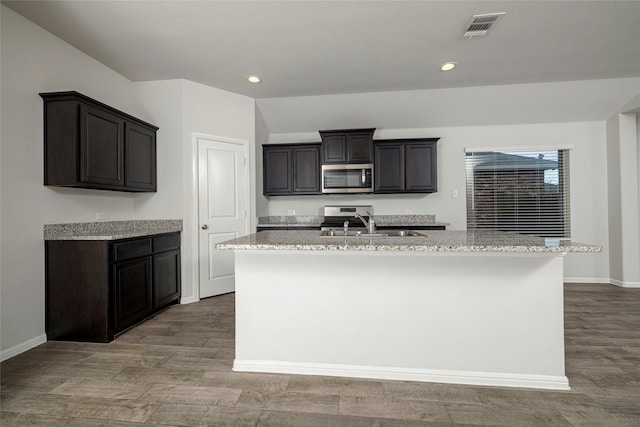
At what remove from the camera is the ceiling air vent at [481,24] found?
2.40 metres

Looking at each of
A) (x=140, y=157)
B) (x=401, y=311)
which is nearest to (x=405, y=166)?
(x=401, y=311)

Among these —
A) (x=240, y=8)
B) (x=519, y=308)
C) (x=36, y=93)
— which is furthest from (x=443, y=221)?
(x=36, y=93)

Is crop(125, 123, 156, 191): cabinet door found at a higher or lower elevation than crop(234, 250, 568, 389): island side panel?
higher

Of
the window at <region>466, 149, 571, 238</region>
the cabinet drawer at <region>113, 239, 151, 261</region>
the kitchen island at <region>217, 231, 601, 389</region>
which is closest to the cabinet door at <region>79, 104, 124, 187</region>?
the cabinet drawer at <region>113, 239, 151, 261</region>

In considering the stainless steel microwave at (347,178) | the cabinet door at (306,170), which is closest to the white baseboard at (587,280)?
the stainless steel microwave at (347,178)

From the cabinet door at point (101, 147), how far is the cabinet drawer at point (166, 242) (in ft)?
2.24

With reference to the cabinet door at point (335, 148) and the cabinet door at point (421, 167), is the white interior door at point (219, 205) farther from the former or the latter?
the cabinet door at point (421, 167)

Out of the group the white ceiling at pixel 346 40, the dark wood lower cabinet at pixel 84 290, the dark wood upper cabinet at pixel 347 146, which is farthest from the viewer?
the dark wood upper cabinet at pixel 347 146

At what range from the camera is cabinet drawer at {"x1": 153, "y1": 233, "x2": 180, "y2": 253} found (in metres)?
3.15

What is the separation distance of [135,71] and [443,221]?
15.4 ft

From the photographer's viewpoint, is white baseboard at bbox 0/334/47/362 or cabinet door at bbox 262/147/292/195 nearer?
white baseboard at bbox 0/334/47/362

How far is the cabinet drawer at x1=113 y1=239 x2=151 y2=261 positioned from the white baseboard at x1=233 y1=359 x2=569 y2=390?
1.51m

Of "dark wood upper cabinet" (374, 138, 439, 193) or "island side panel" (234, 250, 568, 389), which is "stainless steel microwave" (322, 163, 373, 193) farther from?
"island side panel" (234, 250, 568, 389)

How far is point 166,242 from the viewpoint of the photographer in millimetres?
3320
